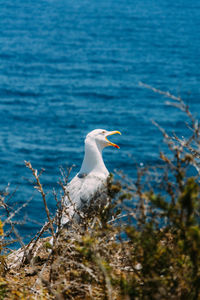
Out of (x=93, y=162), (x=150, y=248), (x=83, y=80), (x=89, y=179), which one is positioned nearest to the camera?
(x=150, y=248)

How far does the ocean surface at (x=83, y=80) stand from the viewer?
2056cm

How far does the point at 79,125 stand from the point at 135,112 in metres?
3.31

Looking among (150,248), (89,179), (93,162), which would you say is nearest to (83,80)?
(93,162)

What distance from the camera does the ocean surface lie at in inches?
810

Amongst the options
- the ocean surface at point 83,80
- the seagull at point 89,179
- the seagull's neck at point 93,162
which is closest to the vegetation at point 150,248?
the ocean surface at point 83,80

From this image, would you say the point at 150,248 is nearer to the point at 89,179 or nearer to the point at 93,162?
the point at 89,179

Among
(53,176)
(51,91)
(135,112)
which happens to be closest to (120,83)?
(51,91)

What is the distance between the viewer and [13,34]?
48.3m

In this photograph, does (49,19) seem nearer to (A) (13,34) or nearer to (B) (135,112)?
(A) (13,34)

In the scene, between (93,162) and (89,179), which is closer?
(89,179)

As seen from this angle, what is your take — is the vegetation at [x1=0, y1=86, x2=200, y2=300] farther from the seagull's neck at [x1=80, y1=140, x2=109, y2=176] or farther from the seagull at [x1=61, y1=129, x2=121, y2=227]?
the seagull's neck at [x1=80, y1=140, x2=109, y2=176]

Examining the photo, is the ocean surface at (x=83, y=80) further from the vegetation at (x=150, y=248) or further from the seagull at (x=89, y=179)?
the vegetation at (x=150, y=248)

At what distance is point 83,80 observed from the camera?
3344cm

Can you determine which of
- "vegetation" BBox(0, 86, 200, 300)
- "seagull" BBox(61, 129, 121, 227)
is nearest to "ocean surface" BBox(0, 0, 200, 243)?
"seagull" BBox(61, 129, 121, 227)
